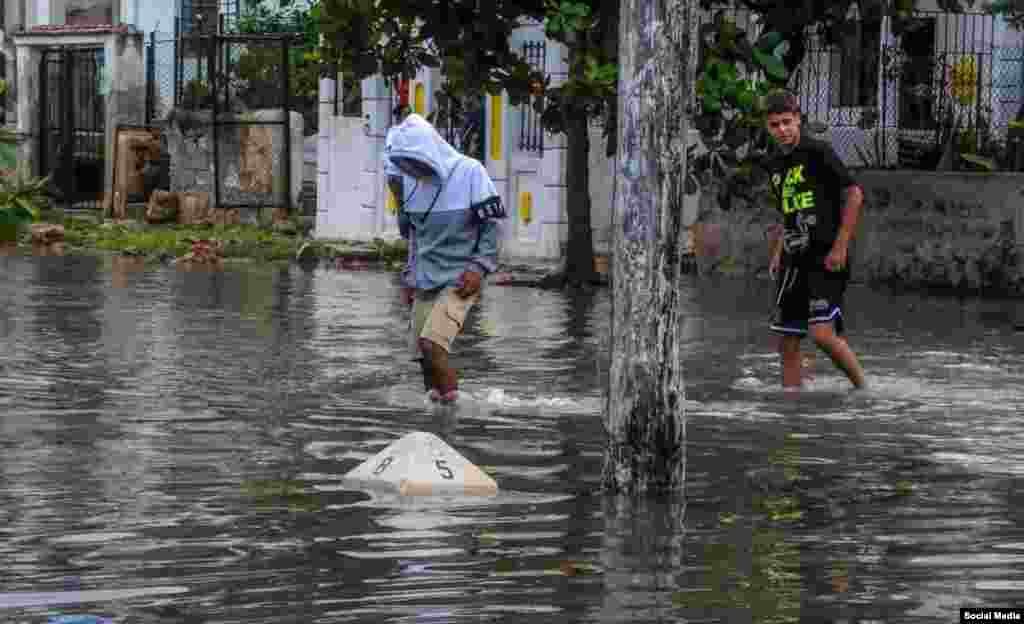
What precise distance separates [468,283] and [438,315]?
0.25 metres

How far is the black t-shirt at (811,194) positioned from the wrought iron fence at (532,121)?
13392 mm

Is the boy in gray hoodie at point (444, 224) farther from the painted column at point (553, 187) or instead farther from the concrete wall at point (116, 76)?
the concrete wall at point (116, 76)

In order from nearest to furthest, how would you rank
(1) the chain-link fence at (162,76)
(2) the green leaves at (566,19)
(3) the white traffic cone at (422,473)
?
(3) the white traffic cone at (422,473), (2) the green leaves at (566,19), (1) the chain-link fence at (162,76)

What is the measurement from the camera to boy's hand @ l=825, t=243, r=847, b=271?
40.6 feet

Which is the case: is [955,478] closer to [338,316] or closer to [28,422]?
[28,422]

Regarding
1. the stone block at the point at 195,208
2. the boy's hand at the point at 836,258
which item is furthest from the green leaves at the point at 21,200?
the stone block at the point at 195,208

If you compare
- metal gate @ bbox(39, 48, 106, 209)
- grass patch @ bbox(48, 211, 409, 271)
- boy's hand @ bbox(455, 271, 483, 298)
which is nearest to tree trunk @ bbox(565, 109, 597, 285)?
grass patch @ bbox(48, 211, 409, 271)

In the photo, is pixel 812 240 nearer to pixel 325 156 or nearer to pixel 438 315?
pixel 438 315

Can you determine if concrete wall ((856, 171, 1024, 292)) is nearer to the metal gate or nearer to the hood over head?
the hood over head

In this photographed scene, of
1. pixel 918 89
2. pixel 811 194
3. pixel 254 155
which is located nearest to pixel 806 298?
pixel 811 194

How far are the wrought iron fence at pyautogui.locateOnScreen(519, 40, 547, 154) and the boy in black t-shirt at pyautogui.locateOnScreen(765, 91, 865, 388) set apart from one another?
13.2 metres

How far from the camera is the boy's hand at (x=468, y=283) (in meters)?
12.0

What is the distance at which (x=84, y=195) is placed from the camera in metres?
36.3

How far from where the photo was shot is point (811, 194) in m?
12.4
